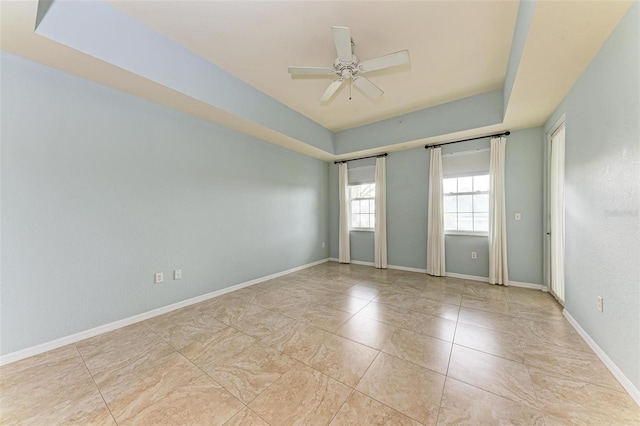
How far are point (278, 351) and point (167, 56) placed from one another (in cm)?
324

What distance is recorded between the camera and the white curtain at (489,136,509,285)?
3.80m

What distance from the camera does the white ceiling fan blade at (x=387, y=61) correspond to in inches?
84.4

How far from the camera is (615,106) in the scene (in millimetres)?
1732

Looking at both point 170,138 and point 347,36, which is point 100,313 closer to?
point 170,138

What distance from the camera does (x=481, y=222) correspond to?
165 inches

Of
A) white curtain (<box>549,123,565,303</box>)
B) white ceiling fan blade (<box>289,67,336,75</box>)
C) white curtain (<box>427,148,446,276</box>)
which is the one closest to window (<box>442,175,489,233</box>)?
white curtain (<box>427,148,446,276</box>)

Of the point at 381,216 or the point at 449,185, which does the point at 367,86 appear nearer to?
the point at 449,185

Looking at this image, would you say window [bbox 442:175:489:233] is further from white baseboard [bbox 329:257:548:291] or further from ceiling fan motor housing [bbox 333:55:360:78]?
ceiling fan motor housing [bbox 333:55:360:78]

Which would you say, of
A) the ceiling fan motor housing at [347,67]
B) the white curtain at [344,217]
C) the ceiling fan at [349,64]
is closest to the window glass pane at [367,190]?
the white curtain at [344,217]

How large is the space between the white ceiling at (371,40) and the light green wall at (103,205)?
343mm

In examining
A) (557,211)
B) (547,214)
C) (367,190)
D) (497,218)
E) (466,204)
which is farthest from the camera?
(367,190)

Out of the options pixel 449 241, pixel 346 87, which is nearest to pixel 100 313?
pixel 346 87

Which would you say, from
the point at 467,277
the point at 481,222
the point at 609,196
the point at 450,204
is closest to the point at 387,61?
the point at 609,196

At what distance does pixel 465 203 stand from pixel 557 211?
51.4 inches
